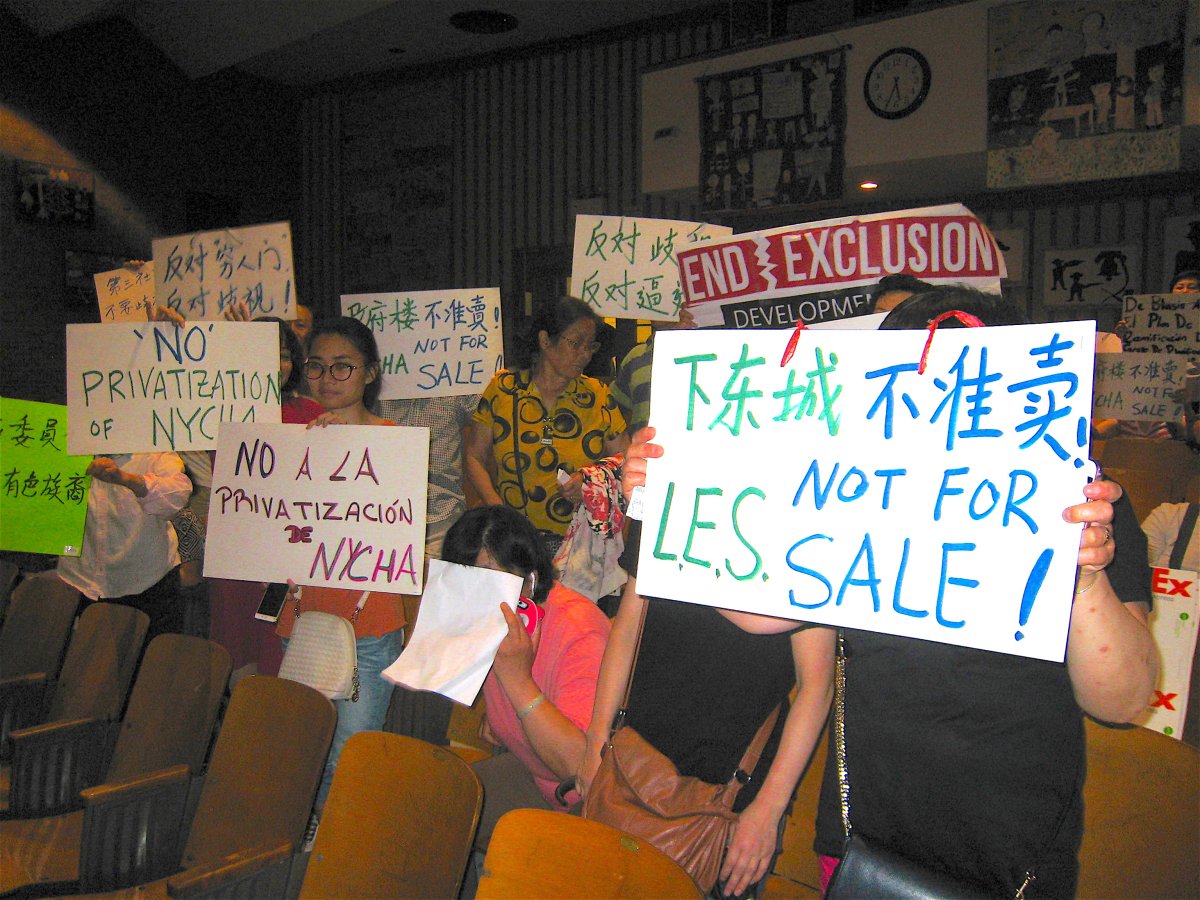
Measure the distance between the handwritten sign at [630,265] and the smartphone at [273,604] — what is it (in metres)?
1.62

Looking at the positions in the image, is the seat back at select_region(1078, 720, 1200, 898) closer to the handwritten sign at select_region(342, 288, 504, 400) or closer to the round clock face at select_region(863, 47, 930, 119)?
the handwritten sign at select_region(342, 288, 504, 400)

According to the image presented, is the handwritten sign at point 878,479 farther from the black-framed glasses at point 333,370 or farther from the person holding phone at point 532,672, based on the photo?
the black-framed glasses at point 333,370

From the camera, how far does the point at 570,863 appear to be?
1.38 metres

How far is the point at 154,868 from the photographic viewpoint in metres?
2.12

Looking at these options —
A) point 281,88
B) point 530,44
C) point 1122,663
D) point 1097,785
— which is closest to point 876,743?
point 1122,663

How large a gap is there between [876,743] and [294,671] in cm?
162

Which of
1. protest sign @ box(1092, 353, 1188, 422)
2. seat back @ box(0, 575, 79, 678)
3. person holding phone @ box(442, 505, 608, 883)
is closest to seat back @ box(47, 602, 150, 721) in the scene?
seat back @ box(0, 575, 79, 678)

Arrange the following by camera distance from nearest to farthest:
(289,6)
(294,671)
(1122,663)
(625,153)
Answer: (1122,663), (294,671), (289,6), (625,153)

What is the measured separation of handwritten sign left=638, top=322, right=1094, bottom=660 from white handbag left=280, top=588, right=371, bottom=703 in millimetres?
1309

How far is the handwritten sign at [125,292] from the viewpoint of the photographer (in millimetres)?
3113

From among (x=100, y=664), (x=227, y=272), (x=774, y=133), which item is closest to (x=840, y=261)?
(x=227, y=272)

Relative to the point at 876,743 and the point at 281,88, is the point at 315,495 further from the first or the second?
the point at 281,88

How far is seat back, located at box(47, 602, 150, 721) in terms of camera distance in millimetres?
2779

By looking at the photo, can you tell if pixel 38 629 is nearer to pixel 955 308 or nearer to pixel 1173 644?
pixel 955 308
